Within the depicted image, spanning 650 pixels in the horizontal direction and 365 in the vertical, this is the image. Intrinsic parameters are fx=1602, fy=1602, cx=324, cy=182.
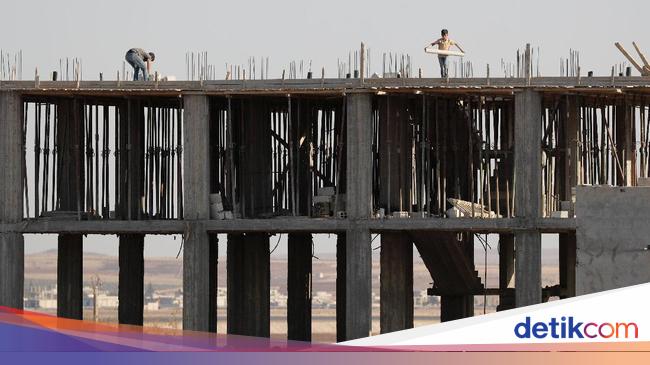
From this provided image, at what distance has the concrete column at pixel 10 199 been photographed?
39.5m

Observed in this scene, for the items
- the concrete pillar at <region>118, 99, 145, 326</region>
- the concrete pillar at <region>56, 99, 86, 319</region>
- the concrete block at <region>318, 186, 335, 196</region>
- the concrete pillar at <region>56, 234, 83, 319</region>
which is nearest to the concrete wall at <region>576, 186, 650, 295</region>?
the concrete block at <region>318, 186, 335, 196</region>

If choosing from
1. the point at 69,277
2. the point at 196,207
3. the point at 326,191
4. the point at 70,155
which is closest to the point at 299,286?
the point at 69,277

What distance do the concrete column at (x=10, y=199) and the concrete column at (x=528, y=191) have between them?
12269 millimetres

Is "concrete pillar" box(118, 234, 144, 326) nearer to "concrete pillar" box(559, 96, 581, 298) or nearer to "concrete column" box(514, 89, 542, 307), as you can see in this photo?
"concrete pillar" box(559, 96, 581, 298)

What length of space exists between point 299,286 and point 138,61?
35.5 ft

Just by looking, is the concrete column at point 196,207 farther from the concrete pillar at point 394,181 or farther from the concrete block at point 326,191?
the concrete pillar at point 394,181

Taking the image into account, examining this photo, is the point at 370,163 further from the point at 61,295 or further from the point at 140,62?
the point at 61,295

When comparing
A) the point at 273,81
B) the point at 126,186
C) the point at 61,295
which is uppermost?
the point at 273,81

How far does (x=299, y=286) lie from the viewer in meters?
48.5

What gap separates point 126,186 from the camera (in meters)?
42.4

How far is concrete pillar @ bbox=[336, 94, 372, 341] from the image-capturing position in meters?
38.8

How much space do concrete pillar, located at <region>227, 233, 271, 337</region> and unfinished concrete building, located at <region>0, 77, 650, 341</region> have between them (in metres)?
0.05

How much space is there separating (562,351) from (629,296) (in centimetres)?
188

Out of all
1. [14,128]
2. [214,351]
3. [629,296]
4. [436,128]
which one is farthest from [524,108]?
A: [214,351]
